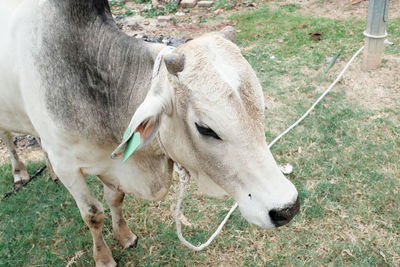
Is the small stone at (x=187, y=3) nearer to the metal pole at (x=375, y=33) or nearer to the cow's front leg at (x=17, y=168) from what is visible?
the metal pole at (x=375, y=33)

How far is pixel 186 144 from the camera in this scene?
1850 millimetres

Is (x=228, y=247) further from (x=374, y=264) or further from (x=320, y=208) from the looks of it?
(x=374, y=264)

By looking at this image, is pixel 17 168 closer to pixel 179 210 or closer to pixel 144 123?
pixel 179 210

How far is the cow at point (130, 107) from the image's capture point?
5.29ft

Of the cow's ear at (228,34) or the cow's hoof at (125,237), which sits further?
the cow's hoof at (125,237)

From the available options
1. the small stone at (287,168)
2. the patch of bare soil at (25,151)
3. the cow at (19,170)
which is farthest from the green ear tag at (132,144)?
the patch of bare soil at (25,151)

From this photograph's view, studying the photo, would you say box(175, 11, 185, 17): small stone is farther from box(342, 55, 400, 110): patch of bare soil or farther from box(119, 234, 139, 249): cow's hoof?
box(119, 234, 139, 249): cow's hoof

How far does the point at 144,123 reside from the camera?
1672 millimetres

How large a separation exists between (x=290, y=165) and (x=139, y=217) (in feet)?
4.67

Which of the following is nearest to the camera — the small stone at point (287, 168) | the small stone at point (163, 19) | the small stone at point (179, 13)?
the small stone at point (287, 168)

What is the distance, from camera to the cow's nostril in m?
1.58

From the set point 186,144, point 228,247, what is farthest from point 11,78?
point 228,247

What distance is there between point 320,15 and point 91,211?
5.77 metres

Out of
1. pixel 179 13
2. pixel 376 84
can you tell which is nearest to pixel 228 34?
pixel 376 84
